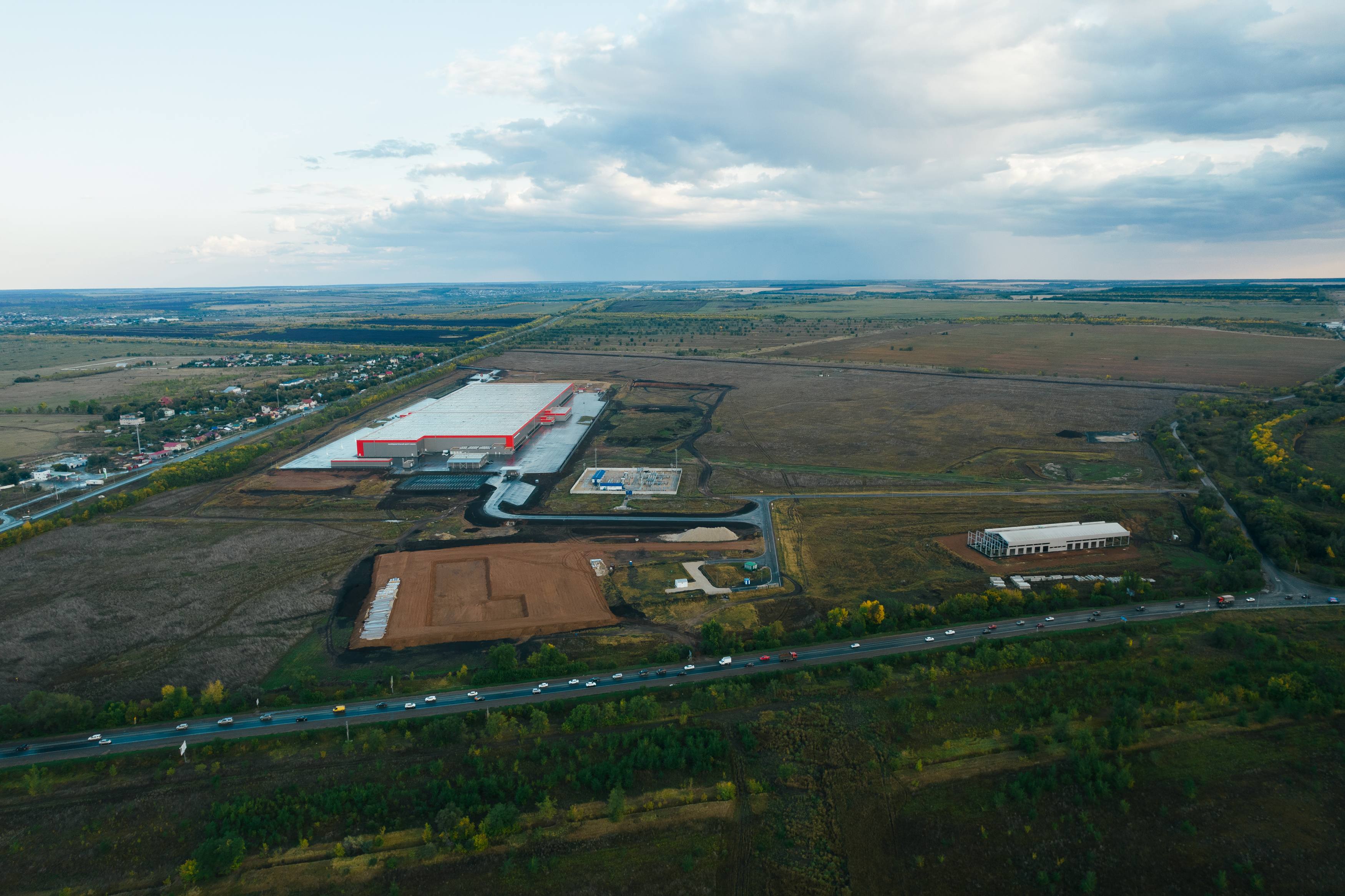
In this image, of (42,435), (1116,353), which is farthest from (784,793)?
(1116,353)

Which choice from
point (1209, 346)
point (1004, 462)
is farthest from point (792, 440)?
point (1209, 346)

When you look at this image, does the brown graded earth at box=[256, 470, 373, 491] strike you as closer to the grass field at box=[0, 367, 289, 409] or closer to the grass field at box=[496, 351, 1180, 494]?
the grass field at box=[496, 351, 1180, 494]

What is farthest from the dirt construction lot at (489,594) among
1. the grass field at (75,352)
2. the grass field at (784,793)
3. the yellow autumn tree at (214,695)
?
the grass field at (75,352)

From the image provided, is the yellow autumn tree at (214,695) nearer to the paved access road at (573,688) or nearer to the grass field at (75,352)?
the paved access road at (573,688)

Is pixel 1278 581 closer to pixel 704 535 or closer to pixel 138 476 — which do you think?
pixel 704 535

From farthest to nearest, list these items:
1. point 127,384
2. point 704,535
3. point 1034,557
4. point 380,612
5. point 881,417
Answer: point 127,384 → point 881,417 → point 704,535 → point 1034,557 → point 380,612

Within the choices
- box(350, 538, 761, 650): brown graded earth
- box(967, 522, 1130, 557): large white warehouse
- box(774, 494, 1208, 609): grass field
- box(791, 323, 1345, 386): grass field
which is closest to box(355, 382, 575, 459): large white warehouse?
box(350, 538, 761, 650): brown graded earth
